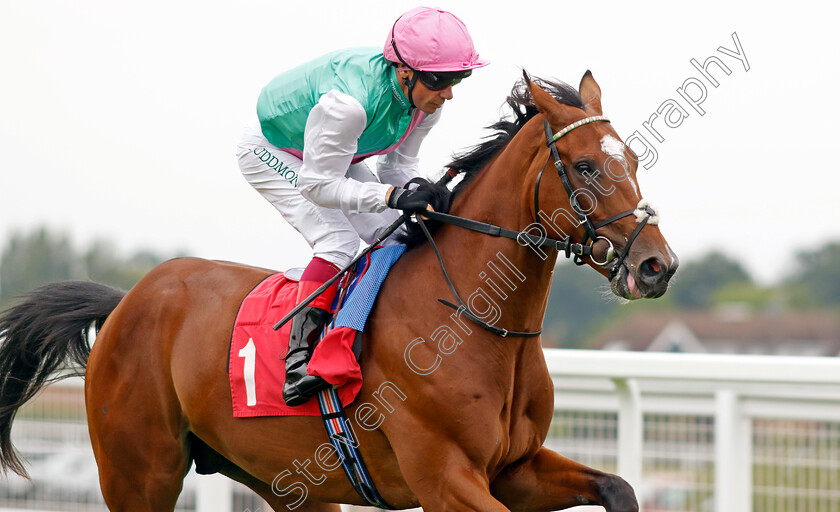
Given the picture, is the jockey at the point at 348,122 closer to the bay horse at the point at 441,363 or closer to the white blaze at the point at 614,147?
the bay horse at the point at 441,363

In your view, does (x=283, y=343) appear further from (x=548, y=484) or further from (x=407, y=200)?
(x=548, y=484)

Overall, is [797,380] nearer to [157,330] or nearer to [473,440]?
[473,440]

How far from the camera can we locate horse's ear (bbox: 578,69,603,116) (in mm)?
3072

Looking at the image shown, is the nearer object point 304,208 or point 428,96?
point 428,96

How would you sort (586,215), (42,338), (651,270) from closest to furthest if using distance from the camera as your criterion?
(651,270) → (586,215) → (42,338)

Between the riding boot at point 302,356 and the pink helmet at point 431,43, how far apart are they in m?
0.89

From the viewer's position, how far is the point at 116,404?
3773 mm

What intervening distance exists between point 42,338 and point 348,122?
6.68ft

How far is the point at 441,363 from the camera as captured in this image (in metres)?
3.03

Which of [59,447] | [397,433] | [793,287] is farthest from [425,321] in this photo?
[793,287]

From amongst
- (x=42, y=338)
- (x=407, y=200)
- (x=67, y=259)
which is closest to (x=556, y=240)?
(x=407, y=200)

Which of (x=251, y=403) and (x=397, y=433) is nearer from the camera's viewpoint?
(x=397, y=433)

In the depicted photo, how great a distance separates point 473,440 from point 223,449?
1.16 m

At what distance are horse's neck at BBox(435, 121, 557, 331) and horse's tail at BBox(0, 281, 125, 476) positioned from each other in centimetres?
189
